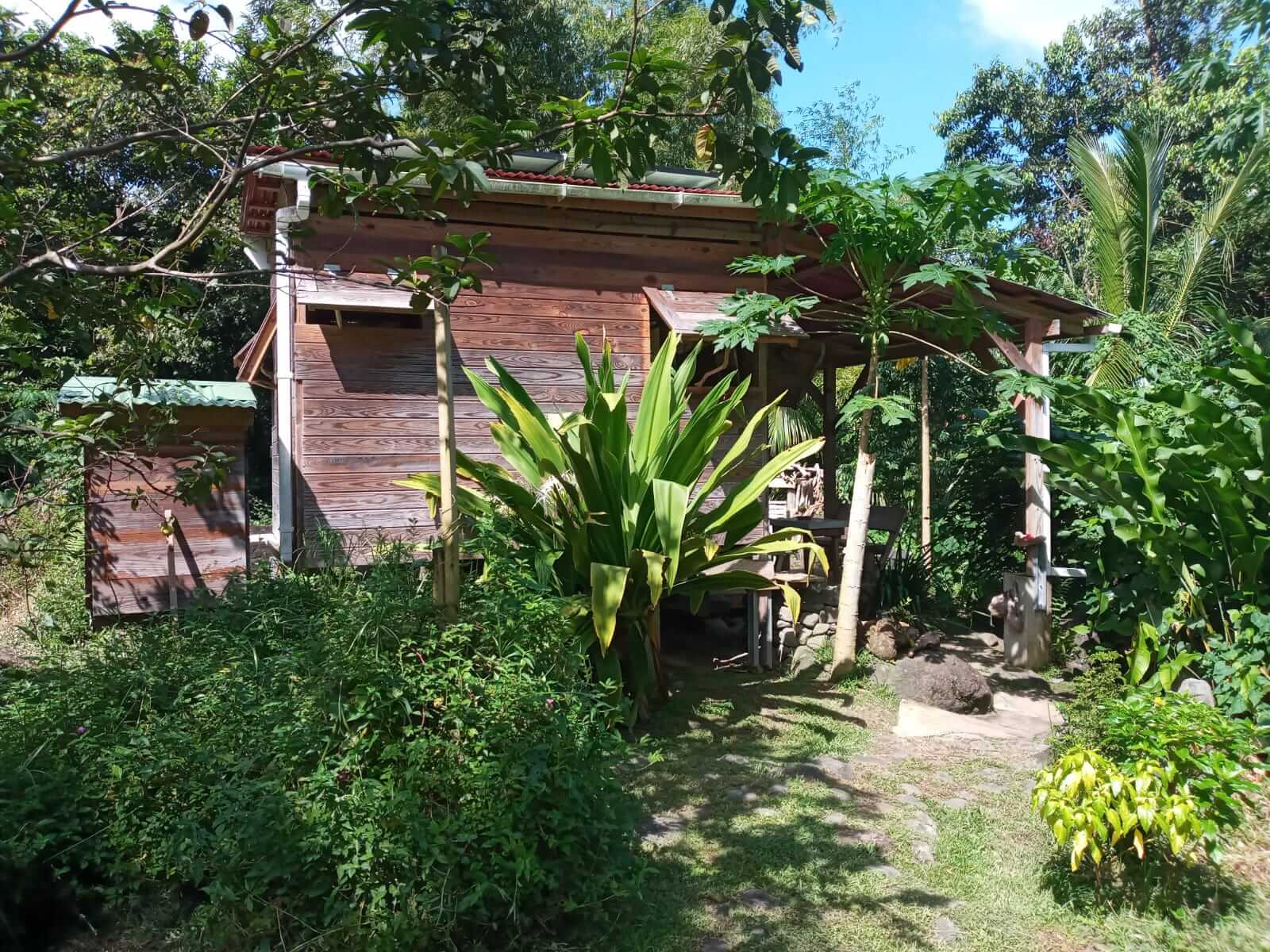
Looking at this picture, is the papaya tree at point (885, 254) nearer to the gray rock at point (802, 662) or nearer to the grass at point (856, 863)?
the gray rock at point (802, 662)

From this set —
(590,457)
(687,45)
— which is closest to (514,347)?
(590,457)

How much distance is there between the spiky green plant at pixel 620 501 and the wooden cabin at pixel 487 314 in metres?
0.93

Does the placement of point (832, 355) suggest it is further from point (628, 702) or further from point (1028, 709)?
point (628, 702)

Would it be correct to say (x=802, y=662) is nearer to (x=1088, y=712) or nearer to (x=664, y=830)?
(x=1088, y=712)

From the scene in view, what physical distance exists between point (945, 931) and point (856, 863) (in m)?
0.60

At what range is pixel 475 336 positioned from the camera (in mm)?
7223

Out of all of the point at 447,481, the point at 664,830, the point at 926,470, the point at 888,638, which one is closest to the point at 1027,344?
the point at 888,638

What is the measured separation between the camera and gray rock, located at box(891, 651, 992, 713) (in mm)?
6844

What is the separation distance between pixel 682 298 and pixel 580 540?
2.93 m

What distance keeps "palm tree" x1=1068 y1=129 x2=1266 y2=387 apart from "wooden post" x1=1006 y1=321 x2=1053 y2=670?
3.92 m

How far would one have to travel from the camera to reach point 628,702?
493cm

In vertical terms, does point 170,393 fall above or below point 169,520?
above

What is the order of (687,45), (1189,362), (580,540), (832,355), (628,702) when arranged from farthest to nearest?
(687,45) → (832,355) → (1189,362) → (580,540) → (628,702)

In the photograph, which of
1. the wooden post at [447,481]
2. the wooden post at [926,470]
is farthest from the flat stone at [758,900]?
the wooden post at [926,470]
